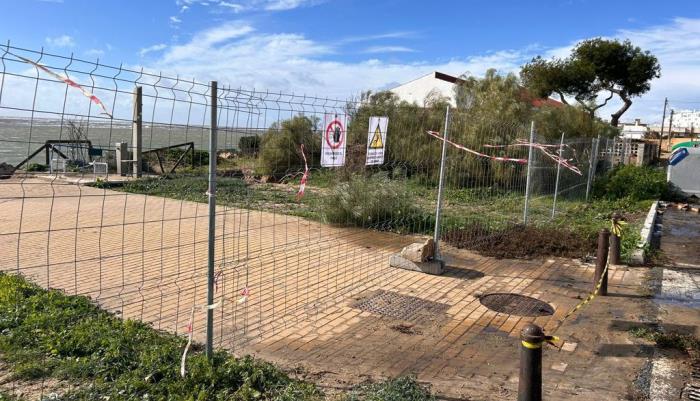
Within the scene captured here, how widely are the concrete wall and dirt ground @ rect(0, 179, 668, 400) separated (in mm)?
11776

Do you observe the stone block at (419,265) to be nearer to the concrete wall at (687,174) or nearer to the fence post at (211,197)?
the fence post at (211,197)

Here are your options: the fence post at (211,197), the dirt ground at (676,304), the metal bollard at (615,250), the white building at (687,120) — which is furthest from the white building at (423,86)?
the white building at (687,120)

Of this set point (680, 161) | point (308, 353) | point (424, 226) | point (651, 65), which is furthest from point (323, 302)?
point (651, 65)

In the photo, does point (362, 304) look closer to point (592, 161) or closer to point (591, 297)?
point (591, 297)

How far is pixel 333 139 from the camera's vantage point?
6.04 meters

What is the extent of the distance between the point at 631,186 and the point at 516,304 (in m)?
12.1

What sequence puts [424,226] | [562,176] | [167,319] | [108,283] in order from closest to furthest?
[167,319] < [108,283] < [424,226] < [562,176]

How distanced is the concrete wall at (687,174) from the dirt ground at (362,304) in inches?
464

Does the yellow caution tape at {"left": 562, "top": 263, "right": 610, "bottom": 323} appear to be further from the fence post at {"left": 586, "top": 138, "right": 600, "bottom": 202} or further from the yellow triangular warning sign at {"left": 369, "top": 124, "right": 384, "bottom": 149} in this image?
the fence post at {"left": 586, "top": 138, "right": 600, "bottom": 202}

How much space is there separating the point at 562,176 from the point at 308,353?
10.7 metres

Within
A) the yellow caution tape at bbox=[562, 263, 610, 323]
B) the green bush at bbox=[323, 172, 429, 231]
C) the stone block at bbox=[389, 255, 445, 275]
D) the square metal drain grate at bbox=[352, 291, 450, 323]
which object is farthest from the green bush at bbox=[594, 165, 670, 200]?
the square metal drain grate at bbox=[352, 291, 450, 323]

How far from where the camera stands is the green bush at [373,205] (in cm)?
1064

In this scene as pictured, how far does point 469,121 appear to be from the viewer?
15.1m

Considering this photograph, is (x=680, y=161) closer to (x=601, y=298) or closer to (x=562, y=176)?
(x=562, y=176)
